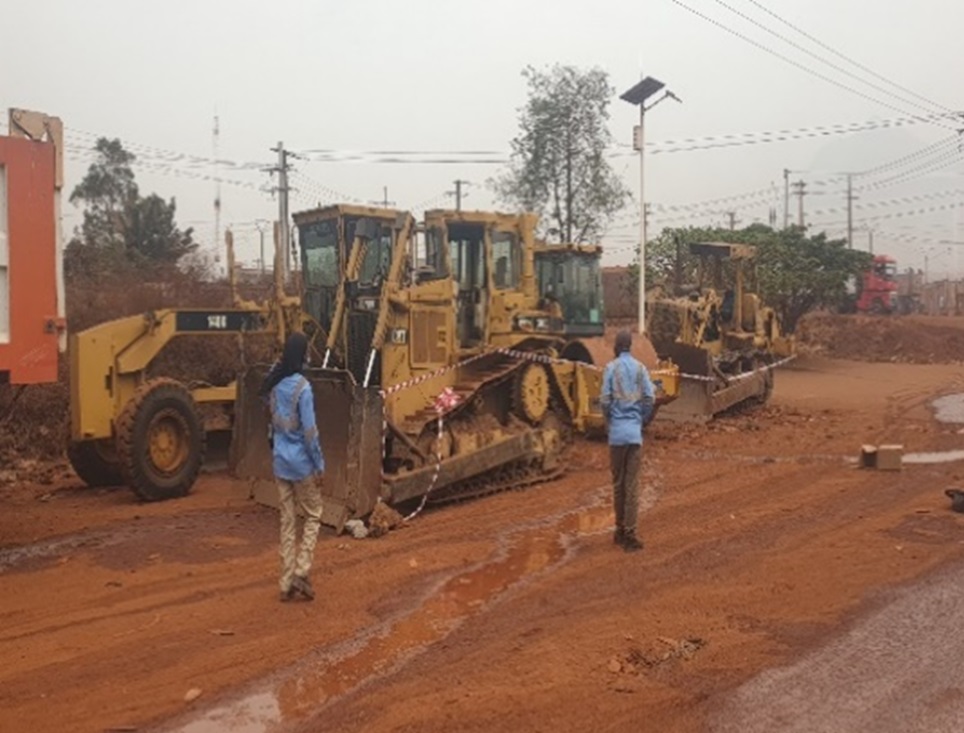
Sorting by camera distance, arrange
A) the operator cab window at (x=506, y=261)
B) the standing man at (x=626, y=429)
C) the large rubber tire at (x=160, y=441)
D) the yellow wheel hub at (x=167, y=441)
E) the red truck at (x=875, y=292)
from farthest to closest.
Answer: the red truck at (x=875, y=292) < the operator cab window at (x=506, y=261) < the yellow wheel hub at (x=167, y=441) < the large rubber tire at (x=160, y=441) < the standing man at (x=626, y=429)

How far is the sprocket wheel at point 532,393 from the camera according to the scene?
1279 centimetres

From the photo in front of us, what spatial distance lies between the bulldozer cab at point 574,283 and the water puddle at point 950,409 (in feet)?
22.8

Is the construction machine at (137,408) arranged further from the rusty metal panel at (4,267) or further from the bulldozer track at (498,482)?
the rusty metal panel at (4,267)

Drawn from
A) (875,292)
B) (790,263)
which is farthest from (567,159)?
(875,292)

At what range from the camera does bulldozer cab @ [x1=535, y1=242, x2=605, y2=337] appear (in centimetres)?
1541

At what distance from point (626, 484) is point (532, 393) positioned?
4267mm

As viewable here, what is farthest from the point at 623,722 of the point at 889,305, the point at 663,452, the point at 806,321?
the point at 889,305

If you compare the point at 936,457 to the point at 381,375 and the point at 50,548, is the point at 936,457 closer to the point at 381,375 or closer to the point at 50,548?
the point at 381,375

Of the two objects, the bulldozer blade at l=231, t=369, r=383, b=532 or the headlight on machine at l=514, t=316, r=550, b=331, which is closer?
the bulldozer blade at l=231, t=369, r=383, b=532

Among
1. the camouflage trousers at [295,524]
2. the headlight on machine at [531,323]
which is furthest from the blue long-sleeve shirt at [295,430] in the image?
the headlight on machine at [531,323]

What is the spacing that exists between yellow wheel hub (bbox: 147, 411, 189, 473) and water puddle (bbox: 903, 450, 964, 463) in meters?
9.02

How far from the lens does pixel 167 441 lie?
1152 cm

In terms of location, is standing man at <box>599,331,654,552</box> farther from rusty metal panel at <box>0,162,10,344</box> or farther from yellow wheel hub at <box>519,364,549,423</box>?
rusty metal panel at <box>0,162,10,344</box>

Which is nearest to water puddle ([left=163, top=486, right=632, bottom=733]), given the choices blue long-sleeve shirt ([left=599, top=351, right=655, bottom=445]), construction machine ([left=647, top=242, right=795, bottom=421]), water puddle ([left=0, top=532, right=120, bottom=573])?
blue long-sleeve shirt ([left=599, top=351, right=655, bottom=445])
